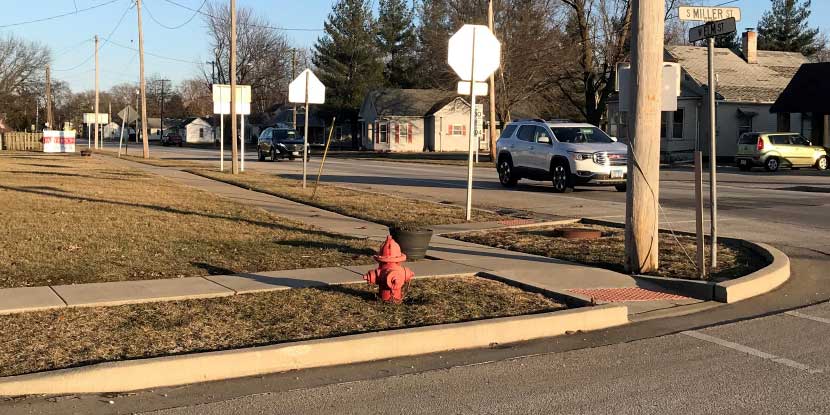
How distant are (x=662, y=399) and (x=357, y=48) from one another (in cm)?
6957

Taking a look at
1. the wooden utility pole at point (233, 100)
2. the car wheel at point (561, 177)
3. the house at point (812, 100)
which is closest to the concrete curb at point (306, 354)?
the car wheel at point (561, 177)

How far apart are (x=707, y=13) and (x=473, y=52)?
5509 millimetres

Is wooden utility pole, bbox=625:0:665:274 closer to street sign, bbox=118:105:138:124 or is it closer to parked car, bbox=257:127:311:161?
parked car, bbox=257:127:311:161

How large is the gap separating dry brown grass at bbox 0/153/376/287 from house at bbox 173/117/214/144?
337 ft

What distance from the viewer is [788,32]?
7288cm

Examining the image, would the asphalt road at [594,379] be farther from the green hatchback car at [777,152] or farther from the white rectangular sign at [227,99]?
the green hatchback car at [777,152]

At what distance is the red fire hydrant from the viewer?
7.36 metres

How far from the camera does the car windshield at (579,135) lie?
70.0 feet

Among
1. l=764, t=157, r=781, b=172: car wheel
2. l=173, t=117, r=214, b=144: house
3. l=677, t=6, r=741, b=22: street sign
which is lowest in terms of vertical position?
l=764, t=157, r=781, b=172: car wheel

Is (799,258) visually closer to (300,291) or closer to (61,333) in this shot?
(300,291)

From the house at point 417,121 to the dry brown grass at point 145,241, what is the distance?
48363 millimetres

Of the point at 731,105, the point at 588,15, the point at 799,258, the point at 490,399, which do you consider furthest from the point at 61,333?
the point at 588,15

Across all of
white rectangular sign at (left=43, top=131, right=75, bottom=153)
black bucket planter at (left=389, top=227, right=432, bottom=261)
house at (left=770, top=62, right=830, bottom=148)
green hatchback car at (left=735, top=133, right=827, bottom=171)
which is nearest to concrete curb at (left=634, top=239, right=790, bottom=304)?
black bucket planter at (left=389, top=227, right=432, bottom=261)

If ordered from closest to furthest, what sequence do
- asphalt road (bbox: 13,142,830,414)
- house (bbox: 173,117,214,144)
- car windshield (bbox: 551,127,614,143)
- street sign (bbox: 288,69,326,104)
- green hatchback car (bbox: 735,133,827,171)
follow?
asphalt road (bbox: 13,142,830,414), street sign (bbox: 288,69,326,104), car windshield (bbox: 551,127,614,143), green hatchback car (bbox: 735,133,827,171), house (bbox: 173,117,214,144)
